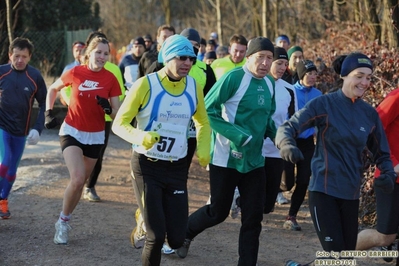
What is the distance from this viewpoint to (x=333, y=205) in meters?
5.55

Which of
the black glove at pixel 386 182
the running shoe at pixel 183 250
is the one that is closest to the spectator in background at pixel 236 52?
the running shoe at pixel 183 250

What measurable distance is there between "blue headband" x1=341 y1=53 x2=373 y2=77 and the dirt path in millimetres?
2400

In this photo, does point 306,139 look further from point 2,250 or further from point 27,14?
point 27,14

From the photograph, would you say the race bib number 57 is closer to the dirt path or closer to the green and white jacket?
the green and white jacket

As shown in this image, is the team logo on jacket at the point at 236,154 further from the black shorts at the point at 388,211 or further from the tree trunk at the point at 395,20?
the tree trunk at the point at 395,20

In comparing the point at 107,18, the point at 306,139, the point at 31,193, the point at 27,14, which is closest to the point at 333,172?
the point at 306,139

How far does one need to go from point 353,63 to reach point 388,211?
1.43 metres

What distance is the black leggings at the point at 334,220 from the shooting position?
18.0ft

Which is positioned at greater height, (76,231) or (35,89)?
(35,89)

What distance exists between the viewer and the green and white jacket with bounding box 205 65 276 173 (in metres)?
6.50

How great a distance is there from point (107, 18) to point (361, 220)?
31.9 metres

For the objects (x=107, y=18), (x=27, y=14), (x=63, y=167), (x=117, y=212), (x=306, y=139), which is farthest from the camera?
(x=107, y=18)

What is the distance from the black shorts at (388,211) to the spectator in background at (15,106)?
4181mm

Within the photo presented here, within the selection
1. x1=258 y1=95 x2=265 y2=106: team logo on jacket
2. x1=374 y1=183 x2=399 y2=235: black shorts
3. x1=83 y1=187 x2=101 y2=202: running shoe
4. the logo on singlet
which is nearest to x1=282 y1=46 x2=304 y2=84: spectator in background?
x1=83 y1=187 x2=101 y2=202: running shoe
